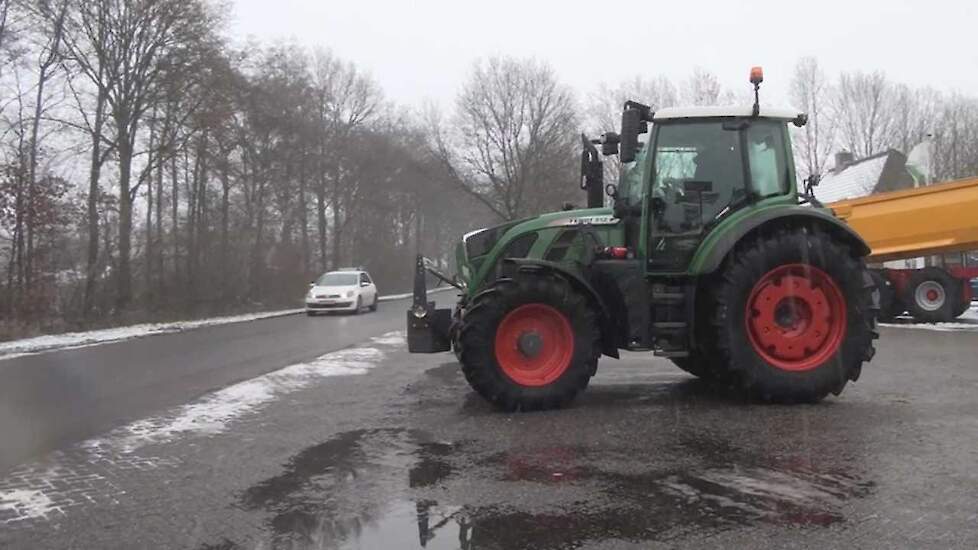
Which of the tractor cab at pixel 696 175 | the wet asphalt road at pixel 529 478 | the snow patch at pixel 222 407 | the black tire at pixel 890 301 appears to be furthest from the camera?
the black tire at pixel 890 301

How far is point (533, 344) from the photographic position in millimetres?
6875

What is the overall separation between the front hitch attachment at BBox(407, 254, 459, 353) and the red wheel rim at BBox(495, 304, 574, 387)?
0.88m

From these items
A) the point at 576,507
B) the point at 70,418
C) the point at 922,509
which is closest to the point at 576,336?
the point at 576,507

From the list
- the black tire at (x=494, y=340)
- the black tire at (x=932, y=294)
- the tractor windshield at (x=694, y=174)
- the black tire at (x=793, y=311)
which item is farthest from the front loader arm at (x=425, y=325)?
the black tire at (x=932, y=294)

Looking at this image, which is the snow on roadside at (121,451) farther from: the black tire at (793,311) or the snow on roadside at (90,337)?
the black tire at (793,311)

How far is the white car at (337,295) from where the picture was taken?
28.5 m

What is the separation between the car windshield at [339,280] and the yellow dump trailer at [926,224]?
18077mm

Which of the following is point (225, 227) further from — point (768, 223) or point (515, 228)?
point (768, 223)

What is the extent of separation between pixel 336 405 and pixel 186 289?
23.4 m

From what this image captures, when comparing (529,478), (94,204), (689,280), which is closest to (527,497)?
(529,478)

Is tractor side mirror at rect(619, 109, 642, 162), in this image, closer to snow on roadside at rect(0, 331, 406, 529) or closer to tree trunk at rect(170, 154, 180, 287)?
snow on roadside at rect(0, 331, 406, 529)

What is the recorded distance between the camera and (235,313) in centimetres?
3050

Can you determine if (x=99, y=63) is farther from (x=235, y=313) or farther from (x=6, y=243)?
(x=235, y=313)

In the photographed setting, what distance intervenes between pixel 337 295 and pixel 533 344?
882 inches
